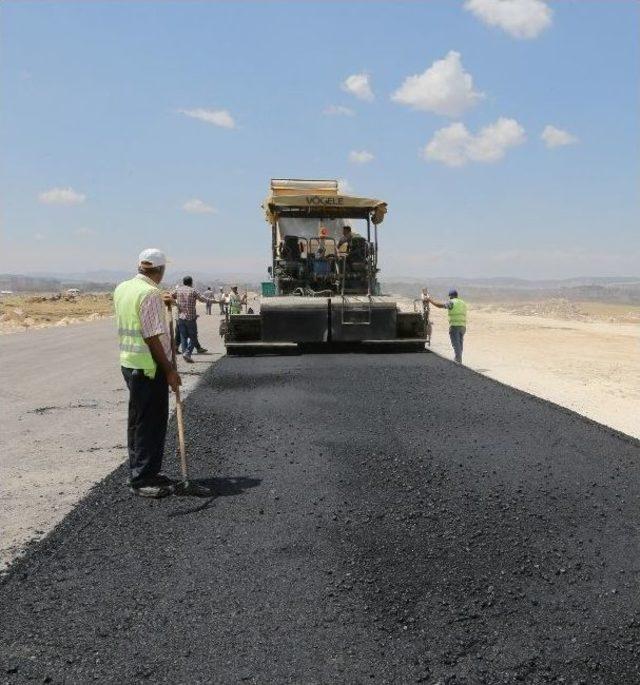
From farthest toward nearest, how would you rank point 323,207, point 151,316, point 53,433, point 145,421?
point 323,207, point 53,433, point 145,421, point 151,316

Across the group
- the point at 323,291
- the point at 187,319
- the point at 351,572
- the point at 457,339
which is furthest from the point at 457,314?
the point at 351,572

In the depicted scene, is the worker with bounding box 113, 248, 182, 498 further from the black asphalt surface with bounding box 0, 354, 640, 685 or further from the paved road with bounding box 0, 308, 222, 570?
the paved road with bounding box 0, 308, 222, 570

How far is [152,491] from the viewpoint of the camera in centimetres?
452

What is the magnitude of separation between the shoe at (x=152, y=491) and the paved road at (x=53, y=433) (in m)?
0.48

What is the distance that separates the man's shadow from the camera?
14.1ft

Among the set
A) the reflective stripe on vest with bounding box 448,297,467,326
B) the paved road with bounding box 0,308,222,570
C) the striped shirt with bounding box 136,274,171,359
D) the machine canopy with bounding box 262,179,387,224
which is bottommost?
the paved road with bounding box 0,308,222,570

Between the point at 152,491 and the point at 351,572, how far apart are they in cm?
182

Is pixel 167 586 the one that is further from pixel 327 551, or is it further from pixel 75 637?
pixel 327 551

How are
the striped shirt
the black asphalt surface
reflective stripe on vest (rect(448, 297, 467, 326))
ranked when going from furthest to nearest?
reflective stripe on vest (rect(448, 297, 467, 326)), the striped shirt, the black asphalt surface

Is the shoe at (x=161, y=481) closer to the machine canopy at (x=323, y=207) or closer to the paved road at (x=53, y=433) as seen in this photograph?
the paved road at (x=53, y=433)

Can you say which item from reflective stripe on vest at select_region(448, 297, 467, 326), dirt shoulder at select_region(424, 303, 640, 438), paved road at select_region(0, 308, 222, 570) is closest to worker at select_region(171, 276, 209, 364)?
paved road at select_region(0, 308, 222, 570)

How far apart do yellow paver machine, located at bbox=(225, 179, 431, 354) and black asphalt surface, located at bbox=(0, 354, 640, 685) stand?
662 cm

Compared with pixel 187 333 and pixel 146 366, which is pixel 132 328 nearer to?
pixel 146 366

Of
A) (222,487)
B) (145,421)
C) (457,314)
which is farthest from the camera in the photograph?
(457,314)
